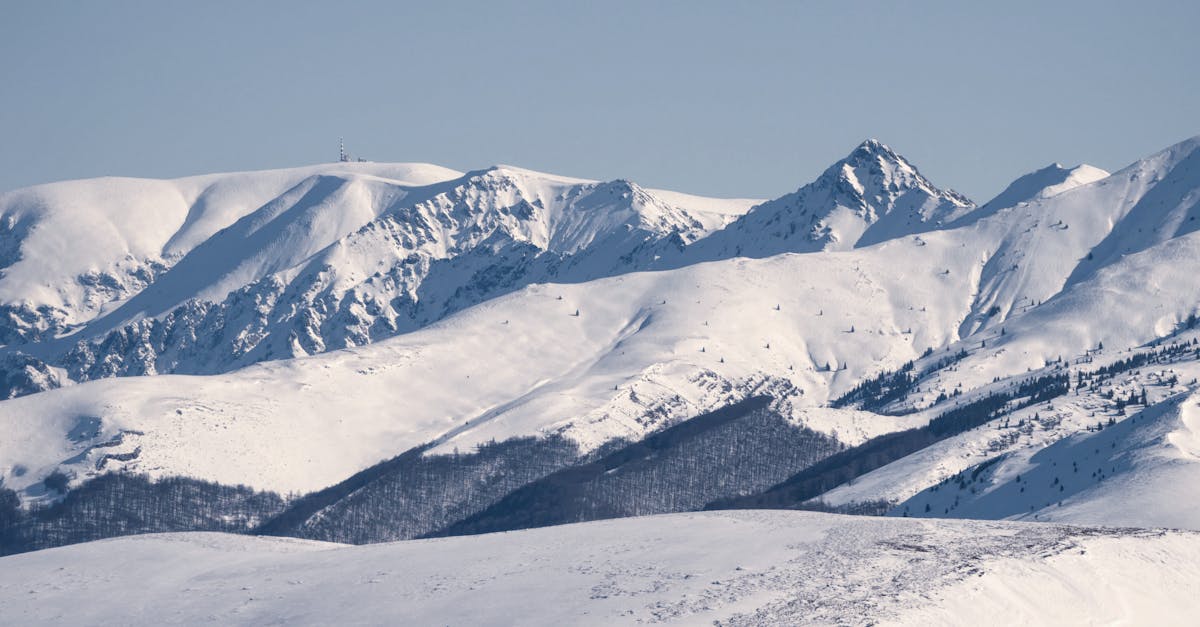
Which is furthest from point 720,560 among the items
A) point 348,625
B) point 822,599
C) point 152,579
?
point 152,579

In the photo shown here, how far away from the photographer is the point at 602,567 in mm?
143375

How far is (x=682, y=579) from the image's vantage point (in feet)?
445

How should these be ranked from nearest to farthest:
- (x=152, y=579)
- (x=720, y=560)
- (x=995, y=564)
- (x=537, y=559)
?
(x=995, y=564) → (x=720, y=560) → (x=537, y=559) → (x=152, y=579)

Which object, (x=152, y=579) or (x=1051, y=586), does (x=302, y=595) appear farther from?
(x=1051, y=586)

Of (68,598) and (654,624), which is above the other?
(68,598)

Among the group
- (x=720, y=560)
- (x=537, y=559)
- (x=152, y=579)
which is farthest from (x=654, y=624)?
(x=152, y=579)

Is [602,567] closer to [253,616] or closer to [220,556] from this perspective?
[253,616]

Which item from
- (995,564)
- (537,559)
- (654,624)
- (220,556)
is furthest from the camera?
(220,556)

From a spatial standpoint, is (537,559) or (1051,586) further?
(537,559)

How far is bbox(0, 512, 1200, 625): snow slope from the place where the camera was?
126125 mm

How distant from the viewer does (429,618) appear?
5226 inches

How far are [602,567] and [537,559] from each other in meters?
9.09

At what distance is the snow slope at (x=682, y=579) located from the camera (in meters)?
126

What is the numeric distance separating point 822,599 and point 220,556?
70976mm
